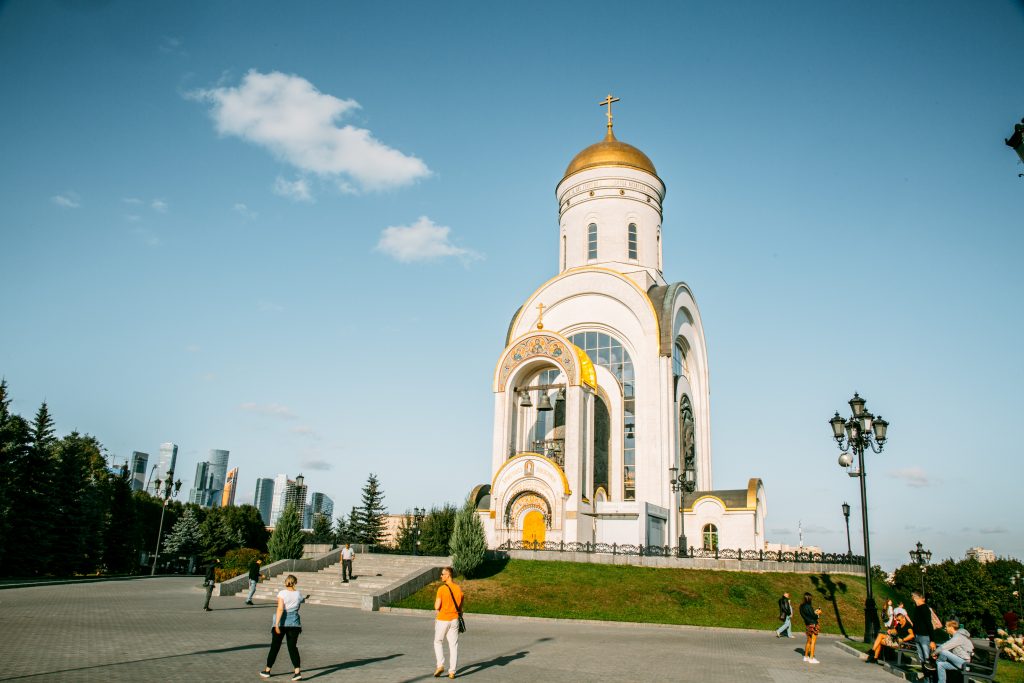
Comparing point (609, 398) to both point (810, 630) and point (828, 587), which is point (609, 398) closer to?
point (828, 587)

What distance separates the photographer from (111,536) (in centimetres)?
3622

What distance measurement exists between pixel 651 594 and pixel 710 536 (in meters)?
10.8

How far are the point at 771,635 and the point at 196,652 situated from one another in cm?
1351

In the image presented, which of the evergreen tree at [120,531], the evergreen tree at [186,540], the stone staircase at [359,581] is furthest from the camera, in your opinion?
the evergreen tree at [186,540]

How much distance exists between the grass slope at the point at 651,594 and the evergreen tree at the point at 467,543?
1.61 ft

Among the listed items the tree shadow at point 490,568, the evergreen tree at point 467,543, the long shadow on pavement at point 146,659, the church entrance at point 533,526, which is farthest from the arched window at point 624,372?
the long shadow on pavement at point 146,659

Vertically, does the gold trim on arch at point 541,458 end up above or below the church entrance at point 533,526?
above

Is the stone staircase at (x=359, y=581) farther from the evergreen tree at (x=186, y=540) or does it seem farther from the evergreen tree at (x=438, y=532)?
the evergreen tree at (x=186, y=540)


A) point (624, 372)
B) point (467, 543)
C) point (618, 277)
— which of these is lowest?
point (467, 543)

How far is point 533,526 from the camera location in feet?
85.2

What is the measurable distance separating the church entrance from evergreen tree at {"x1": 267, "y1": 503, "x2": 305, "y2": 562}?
8136 millimetres

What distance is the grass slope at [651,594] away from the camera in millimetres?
18828

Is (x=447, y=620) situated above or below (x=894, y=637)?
above

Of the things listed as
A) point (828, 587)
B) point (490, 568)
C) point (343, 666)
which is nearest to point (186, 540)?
point (490, 568)
